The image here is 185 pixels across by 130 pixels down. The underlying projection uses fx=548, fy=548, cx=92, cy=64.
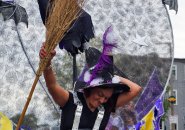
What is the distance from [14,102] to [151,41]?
8.30 ft

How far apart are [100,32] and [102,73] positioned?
19.9ft

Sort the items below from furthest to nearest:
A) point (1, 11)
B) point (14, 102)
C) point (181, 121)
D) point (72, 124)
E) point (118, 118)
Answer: point (181, 121), point (14, 102), point (118, 118), point (1, 11), point (72, 124)

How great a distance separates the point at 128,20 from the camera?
9.40 metres

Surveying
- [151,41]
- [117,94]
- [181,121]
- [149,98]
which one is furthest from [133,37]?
[181,121]

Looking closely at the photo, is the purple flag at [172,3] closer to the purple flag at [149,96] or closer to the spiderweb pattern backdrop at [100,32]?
the spiderweb pattern backdrop at [100,32]

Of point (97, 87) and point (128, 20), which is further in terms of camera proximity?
point (128, 20)

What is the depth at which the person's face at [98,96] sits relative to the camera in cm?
275

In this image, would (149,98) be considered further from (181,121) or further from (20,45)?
(181,121)

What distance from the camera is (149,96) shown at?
348 inches

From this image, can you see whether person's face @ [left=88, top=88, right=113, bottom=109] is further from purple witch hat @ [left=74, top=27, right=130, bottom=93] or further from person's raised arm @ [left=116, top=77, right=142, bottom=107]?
person's raised arm @ [left=116, top=77, right=142, bottom=107]

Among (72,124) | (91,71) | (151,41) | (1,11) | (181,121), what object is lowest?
(181,121)

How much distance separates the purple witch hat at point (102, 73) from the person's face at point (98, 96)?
0.10 feet

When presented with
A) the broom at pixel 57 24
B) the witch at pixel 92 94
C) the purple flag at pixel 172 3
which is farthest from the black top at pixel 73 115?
the purple flag at pixel 172 3

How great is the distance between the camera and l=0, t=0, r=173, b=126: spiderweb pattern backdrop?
29.5 feet
